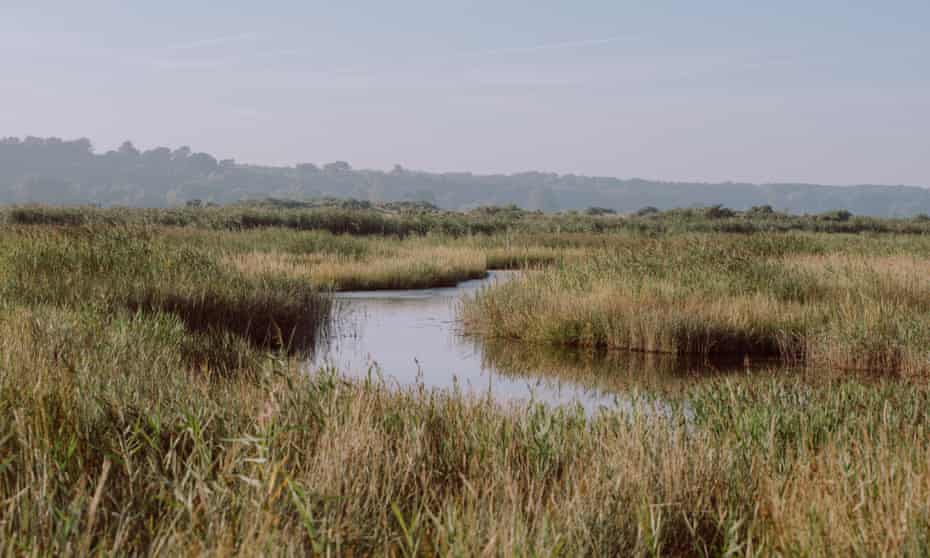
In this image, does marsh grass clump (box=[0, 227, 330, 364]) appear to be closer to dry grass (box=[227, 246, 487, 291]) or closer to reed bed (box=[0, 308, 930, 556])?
dry grass (box=[227, 246, 487, 291])

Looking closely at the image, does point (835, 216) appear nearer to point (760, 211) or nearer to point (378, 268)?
point (760, 211)

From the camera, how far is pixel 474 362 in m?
12.7

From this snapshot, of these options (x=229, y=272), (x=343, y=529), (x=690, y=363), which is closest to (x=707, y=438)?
(x=343, y=529)

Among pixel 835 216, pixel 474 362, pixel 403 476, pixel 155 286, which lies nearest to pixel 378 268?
pixel 155 286

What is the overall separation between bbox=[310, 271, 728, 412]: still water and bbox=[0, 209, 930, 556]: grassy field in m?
0.13

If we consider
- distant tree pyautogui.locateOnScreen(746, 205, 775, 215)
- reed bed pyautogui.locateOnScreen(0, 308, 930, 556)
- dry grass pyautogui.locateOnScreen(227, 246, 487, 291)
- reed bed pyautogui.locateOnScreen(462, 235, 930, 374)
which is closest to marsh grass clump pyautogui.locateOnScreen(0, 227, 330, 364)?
reed bed pyautogui.locateOnScreen(462, 235, 930, 374)

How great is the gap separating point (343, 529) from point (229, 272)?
11.8 metres

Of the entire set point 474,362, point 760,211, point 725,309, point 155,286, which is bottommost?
point 474,362

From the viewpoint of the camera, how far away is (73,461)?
4.78 metres

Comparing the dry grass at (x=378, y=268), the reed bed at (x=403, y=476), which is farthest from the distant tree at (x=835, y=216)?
the reed bed at (x=403, y=476)

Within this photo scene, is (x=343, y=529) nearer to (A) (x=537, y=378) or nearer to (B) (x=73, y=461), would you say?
(B) (x=73, y=461)

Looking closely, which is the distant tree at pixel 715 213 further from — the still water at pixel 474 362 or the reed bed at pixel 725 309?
the still water at pixel 474 362

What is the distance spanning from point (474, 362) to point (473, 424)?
7055 millimetres

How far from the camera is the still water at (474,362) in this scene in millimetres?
10461
